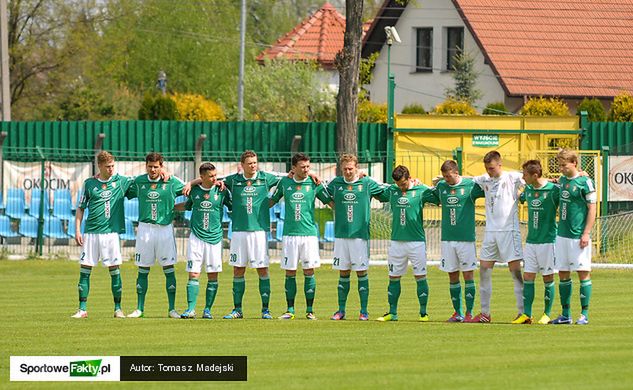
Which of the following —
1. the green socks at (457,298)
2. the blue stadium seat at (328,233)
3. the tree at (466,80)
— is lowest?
the green socks at (457,298)

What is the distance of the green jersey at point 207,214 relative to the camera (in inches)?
698

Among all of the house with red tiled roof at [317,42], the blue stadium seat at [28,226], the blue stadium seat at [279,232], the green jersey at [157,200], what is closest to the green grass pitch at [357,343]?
the green jersey at [157,200]

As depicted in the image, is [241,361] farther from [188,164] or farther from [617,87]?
[617,87]

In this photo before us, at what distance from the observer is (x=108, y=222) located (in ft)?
59.2

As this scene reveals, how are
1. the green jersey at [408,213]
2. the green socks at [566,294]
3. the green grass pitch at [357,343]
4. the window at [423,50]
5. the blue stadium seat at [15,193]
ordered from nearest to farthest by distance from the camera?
the green grass pitch at [357,343], the green socks at [566,294], the green jersey at [408,213], the blue stadium seat at [15,193], the window at [423,50]

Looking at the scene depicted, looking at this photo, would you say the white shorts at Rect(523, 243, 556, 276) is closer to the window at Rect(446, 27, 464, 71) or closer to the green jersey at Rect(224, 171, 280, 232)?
the green jersey at Rect(224, 171, 280, 232)

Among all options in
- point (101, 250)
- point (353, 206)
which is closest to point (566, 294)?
point (353, 206)

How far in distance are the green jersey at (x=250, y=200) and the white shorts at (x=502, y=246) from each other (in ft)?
10.1


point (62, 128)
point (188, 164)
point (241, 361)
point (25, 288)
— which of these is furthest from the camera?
point (62, 128)

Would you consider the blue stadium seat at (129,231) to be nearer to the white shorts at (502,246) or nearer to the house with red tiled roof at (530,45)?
the white shorts at (502,246)

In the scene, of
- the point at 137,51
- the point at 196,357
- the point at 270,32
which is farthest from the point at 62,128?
the point at 270,32

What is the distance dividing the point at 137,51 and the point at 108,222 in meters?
56.2

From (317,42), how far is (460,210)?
142 ft

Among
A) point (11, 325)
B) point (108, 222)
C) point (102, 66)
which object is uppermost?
point (102, 66)
